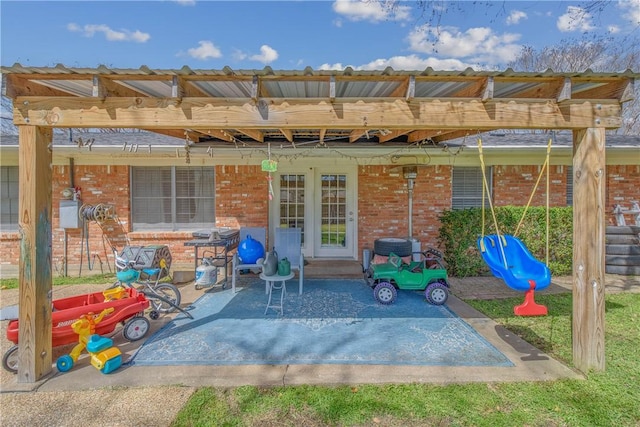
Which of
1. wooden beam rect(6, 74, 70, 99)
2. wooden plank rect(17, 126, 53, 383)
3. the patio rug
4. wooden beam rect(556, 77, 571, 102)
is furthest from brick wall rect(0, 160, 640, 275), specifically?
wooden beam rect(556, 77, 571, 102)

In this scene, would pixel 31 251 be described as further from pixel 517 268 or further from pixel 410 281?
pixel 517 268

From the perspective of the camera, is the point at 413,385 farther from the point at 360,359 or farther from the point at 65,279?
the point at 65,279

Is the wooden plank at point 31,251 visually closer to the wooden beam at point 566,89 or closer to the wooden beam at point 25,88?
the wooden beam at point 25,88

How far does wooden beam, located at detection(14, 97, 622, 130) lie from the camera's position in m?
3.00

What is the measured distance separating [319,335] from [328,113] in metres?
2.67

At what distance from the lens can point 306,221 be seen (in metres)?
7.65

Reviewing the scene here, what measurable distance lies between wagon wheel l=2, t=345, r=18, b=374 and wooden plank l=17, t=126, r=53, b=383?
0.34 m

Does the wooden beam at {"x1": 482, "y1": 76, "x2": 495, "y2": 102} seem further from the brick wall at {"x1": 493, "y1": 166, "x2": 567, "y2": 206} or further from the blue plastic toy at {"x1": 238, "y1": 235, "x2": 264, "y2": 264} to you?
the brick wall at {"x1": 493, "y1": 166, "x2": 567, "y2": 206}

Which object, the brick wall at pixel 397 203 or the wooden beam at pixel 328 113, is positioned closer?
the wooden beam at pixel 328 113

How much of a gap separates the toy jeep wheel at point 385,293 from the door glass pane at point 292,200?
3.00 metres

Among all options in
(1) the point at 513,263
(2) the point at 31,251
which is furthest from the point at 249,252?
(1) the point at 513,263

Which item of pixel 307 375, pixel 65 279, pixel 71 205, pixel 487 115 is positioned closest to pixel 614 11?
pixel 487 115

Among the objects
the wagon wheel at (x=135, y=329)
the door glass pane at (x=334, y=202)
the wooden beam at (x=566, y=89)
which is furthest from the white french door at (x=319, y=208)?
the wooden beam at (x=566, y=89)

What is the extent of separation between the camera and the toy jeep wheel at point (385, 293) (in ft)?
16.8
